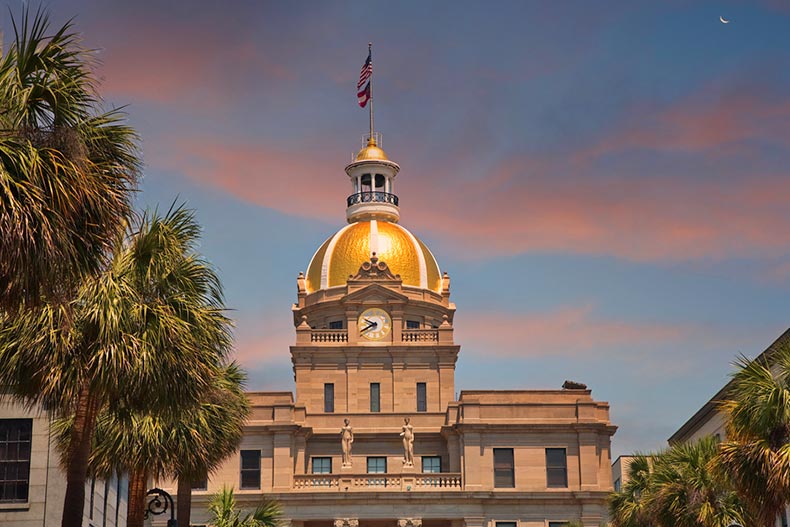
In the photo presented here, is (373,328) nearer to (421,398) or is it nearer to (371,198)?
(421,398)

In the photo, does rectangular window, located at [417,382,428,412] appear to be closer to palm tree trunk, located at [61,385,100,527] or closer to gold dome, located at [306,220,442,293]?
gold dome, located at [306,220,442,293]

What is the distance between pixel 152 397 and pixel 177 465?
29.0 ft

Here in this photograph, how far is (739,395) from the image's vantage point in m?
34.3

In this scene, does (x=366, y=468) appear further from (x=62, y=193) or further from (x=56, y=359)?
(x=62, y=193)

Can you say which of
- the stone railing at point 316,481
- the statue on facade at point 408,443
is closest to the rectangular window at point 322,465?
the stone railing at point 316,481

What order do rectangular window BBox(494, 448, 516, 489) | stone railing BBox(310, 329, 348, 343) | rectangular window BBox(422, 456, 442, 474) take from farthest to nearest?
stone railing BBox(310, 329, 348, 343) → rectangular window BBox(422, 456, 442, 474) → rectangular window BBox(494, 448, 516, 489)

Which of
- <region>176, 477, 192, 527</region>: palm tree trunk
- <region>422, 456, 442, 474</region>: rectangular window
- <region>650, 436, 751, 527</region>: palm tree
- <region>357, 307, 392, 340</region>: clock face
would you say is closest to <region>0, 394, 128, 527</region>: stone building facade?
<region>176, 477, 192, 527</region>: palm tree trunk

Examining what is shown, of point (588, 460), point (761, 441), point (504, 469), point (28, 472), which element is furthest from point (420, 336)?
point (761, 441)

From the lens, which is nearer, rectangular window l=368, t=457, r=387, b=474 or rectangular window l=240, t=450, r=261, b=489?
rectangular window l=240, t=450, r=261, b=489

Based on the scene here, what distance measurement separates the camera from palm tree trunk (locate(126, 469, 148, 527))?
113 ft

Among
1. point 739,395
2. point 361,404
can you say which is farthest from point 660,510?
point 361,404

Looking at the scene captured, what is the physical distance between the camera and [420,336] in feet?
304

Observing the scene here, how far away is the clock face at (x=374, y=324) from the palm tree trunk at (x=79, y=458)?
64198 mm

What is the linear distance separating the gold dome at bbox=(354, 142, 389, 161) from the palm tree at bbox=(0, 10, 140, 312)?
8243 cm
